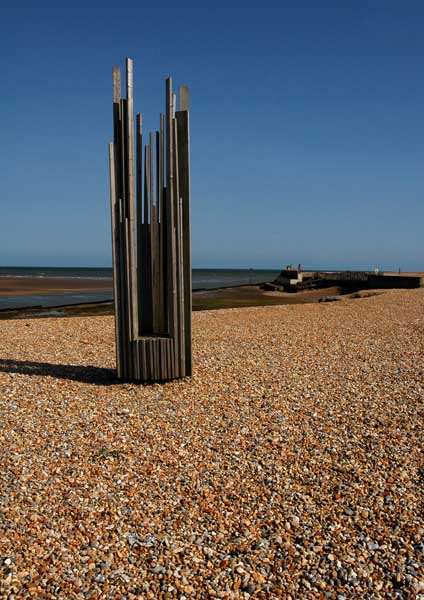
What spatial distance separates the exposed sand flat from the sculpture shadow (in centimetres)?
5

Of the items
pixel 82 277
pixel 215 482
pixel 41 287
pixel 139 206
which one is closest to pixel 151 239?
pixel 139 206

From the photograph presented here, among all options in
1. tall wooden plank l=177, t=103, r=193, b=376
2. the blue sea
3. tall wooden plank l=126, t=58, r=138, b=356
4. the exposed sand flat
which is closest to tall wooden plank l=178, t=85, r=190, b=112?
tall wooden plank l=177, t=103, r=193, b=376

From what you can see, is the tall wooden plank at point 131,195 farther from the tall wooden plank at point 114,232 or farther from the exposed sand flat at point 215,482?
the exposed sand flat at point 215,482

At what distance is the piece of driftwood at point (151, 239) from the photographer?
7.26 m

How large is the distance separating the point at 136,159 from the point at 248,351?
4.79 metres

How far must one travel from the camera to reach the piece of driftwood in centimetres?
726

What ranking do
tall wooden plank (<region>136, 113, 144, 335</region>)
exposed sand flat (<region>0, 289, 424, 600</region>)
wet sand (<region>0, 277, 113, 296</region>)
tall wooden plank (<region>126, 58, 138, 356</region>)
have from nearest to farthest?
exposed sand flat (<region>0, 289, 424, 600</region>) < tall wooden plank (<region>126, 58, 138, 356</region>) < tall wooden plank (<region>136, 113, 144, 335</region>) < wet sand (<region>0, 277, 113, 296</region>)

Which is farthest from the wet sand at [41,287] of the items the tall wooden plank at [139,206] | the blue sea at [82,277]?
the tall wooden plank at [139,206]

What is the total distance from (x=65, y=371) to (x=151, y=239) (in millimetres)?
2938

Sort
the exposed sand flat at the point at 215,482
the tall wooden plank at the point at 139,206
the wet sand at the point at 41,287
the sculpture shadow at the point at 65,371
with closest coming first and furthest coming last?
1. the exposed sand flat at the point at 215,482
2. the tall wooden plank at the point at 139,206
3. the sculpture shadow at the point at 65,371
4. the wet sand at the point at 41,287

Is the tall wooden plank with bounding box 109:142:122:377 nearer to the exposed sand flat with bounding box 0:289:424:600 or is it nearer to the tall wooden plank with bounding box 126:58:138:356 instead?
the tall wooden plank with bounding box 126:58:138:356

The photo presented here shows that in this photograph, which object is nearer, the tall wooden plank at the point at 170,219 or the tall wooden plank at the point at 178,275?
the tall wooden plank at the point at 170,219

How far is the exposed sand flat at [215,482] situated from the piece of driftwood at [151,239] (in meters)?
0.54

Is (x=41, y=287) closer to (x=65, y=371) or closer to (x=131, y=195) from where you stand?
(x=65, y=371)
